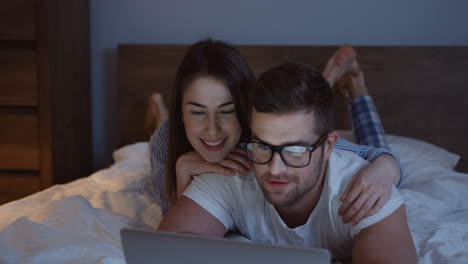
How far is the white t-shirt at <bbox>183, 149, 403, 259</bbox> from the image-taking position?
42.0 inches

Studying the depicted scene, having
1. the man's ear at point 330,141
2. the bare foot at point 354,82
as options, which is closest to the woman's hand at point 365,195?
the man's ear at point 330,141

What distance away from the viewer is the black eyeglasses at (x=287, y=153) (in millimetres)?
973

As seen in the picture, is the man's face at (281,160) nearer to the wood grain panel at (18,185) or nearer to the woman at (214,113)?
the woman at (214,113)

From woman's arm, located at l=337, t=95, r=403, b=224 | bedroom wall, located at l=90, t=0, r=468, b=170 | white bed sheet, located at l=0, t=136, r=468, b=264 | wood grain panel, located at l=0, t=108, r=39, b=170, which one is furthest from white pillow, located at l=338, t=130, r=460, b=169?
wood grain panel, located at l=0, t=108, r=39, b=170

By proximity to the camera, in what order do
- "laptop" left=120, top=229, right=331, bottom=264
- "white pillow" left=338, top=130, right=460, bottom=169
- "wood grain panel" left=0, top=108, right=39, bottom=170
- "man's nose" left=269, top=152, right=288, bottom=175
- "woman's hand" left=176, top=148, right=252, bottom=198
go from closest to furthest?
"laptop" left=120, top=229, right=331, bottom=264, "man's nose" left=269, top=152, right=288, bottom=175, "woman's hand" left=176, top=148, right=252, bottom=198, "white pillow" left=338, top=130, right=460, bottom=169, "wood grain panel" left=0, top=108, right=39, bottom=170

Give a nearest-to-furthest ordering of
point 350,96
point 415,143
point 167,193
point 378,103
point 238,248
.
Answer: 1. point 238,248
2. point 167,193
3. point 415,143
4. point 350,96
5. point 378,103

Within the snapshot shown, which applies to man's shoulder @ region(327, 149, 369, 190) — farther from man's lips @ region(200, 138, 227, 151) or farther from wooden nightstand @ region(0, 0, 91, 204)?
wooden nightstand @ region(0, 0, 91, 204)

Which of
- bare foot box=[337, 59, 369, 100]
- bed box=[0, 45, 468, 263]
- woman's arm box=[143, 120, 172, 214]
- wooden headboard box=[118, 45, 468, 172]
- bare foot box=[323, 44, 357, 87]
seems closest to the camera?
bed box=[0, 45, 468, 263]

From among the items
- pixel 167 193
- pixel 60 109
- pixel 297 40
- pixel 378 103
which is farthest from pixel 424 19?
pixel 60 109

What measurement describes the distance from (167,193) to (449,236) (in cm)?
83

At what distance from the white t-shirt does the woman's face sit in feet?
0.31

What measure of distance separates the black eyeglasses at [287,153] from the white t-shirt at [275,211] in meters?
0.13

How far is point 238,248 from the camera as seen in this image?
69 cm

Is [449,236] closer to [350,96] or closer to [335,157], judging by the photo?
[335,157]
